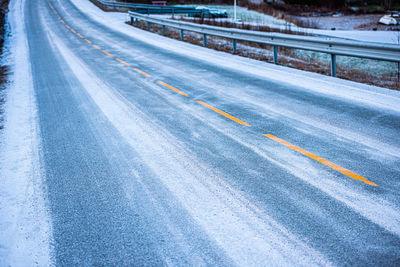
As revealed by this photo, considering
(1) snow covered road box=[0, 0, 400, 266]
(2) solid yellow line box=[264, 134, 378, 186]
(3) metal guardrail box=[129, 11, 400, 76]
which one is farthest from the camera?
(3) metal guardrail box=[129, 11, 400, 76]

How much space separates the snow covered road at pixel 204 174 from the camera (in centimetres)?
341

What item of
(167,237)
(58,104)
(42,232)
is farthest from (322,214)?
(58,104)

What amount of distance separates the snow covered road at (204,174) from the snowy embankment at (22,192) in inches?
0.9

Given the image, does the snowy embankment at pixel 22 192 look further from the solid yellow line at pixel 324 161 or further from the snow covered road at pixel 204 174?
the solid yellow line at pixel 324 161

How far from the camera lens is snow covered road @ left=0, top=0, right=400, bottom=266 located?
3.41m

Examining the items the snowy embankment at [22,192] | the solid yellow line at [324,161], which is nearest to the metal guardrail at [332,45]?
the solid yellow line at [324,161]

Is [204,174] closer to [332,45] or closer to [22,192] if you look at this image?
[22,192]

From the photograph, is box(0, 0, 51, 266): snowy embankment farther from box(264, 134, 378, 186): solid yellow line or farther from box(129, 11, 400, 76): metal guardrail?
box(129, 11, 400, 76): metal guardrail

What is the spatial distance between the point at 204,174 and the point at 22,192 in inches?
97.9

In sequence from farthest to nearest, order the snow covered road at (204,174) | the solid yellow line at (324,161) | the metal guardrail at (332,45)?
the metal guardrail at (332,45) → the solid yellow line at (324,161) → the snow covered road at (204,174)

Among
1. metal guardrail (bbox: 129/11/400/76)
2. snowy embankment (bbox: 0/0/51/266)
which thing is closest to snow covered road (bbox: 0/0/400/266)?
snowy embankment (bbox: 0/0/51/266)

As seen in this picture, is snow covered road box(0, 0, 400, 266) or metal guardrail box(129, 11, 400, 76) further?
metal guardrail box(129, 11, 400, 76)

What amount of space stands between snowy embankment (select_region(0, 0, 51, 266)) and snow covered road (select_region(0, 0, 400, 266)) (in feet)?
0.07

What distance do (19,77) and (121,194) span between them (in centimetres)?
944
